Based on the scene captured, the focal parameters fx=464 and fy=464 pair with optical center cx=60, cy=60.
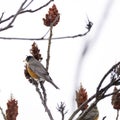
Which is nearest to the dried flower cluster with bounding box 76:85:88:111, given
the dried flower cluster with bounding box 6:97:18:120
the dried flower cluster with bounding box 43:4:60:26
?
the dried flower cluster with bounding box 6:97:18:120

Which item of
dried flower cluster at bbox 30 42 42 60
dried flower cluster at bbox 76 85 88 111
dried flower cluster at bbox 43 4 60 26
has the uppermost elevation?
dried flower cluster at bbox 43 4 60 26

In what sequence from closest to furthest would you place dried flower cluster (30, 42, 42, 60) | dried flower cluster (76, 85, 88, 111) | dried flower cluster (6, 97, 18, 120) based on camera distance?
dried flower cluster (76, 85, 88, 111), dried flower cluster (6, 97, 18, 120), dried flower cluster (30, 42, 42, 60)

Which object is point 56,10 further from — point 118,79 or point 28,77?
point 118,79

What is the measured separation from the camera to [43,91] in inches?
160

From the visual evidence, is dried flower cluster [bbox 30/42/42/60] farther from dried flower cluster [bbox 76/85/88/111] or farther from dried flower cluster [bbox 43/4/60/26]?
dried flower cluster [bbox 76/85/88/111]

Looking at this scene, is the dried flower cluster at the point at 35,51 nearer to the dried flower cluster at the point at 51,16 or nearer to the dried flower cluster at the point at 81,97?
the dried flower cluster at the point at 51,16

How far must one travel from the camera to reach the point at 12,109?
3.85 m

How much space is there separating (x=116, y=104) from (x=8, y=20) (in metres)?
1.31

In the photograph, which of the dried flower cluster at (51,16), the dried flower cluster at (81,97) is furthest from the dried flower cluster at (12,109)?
the dried flower cluster at (51,16)

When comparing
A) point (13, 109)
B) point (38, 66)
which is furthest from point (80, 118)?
point (38, 66)

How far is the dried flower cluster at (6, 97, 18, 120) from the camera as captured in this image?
12.0 feet

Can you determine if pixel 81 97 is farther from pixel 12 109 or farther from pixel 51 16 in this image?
pixel 51 16

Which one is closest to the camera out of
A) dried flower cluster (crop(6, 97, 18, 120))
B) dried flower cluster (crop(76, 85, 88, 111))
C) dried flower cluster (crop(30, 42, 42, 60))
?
dried flower cluster (crop(76, 85, 88, 111))

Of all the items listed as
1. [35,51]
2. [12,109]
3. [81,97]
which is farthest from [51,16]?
[81,97]
